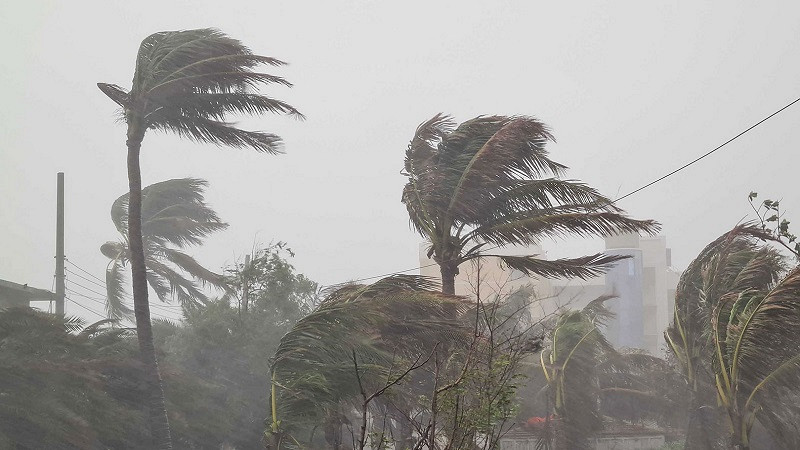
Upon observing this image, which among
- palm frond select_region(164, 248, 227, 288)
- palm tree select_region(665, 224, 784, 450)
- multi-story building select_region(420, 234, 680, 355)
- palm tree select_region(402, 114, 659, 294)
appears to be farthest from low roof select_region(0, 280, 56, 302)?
multi-story building select_region(420, 234, 680, 355)

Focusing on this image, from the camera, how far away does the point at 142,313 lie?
16.8 metres

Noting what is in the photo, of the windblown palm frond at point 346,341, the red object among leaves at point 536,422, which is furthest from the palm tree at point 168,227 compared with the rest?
the windblown palm frond at point 346,341

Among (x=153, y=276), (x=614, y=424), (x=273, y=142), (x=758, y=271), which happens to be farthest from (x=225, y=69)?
(x=614, y=424)

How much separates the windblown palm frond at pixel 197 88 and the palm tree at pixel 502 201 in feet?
10.7

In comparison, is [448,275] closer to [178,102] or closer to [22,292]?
[178,102]

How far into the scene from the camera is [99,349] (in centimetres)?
1780

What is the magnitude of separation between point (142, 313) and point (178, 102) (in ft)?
12.3

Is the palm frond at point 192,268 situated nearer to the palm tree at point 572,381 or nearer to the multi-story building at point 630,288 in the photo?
the palm tree at point 572,381

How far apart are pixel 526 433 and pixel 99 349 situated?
13468 mm

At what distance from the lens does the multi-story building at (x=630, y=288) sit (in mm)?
93688

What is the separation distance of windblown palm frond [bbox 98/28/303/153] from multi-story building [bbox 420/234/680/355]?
65.8 m

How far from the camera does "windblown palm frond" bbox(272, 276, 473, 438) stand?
11.2 metres

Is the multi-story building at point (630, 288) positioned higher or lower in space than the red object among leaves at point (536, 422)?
higher

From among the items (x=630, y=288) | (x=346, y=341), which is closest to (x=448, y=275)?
(x=346, y=341)
